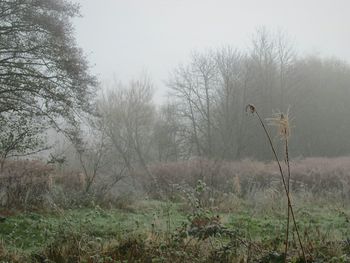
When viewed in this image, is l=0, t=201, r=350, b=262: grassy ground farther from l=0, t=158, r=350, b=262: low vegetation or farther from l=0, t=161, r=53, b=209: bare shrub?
l=0, t=161, r=53, b=209: bare shrub

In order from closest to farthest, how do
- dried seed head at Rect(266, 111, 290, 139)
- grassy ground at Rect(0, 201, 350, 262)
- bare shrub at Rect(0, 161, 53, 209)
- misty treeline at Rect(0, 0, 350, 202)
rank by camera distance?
dried seed head at Rect(266, 111, 290, 139) < grassy ground at Rect(0, 201, 350, 262) < bare shrub at Rect(0, 161, 53, 209) < misty treeline at Rect(0, 0, 350, 202)

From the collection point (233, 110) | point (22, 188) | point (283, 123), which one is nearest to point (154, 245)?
point (283, 123)

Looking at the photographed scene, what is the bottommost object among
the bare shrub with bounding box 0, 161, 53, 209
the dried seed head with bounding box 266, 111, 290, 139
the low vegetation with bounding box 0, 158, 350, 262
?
the low vegetation with bounding box 0, 158, 350, 262

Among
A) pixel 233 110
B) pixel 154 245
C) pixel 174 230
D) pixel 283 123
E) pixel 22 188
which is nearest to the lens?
pixel 283 123

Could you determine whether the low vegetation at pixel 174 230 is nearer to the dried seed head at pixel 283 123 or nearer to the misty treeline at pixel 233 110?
the dried seed head at pixel 283 123

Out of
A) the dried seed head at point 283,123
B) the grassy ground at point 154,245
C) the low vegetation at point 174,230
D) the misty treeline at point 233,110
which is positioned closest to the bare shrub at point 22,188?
the low vegetation at point 174,230

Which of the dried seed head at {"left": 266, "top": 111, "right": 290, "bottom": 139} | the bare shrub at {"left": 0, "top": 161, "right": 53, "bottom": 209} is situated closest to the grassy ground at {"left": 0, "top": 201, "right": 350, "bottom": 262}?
the dried seed head at {"left": 266, "top": 111, "right": 290, "bottom": 139}

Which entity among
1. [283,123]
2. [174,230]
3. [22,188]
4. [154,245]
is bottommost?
[154,245]

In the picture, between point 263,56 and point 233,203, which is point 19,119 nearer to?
point 233,203

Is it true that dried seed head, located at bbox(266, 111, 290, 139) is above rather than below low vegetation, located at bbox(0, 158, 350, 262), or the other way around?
above

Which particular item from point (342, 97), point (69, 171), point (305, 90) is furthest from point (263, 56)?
point (69, 171)

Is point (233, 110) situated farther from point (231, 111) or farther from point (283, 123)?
point (283, 123)

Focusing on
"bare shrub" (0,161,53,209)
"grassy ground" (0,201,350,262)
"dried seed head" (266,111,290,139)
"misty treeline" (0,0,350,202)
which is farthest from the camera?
"misty treeline" (0,0,350,202)

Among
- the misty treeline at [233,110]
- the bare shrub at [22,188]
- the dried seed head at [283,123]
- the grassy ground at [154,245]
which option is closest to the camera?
the dried seed head at [283,123]
